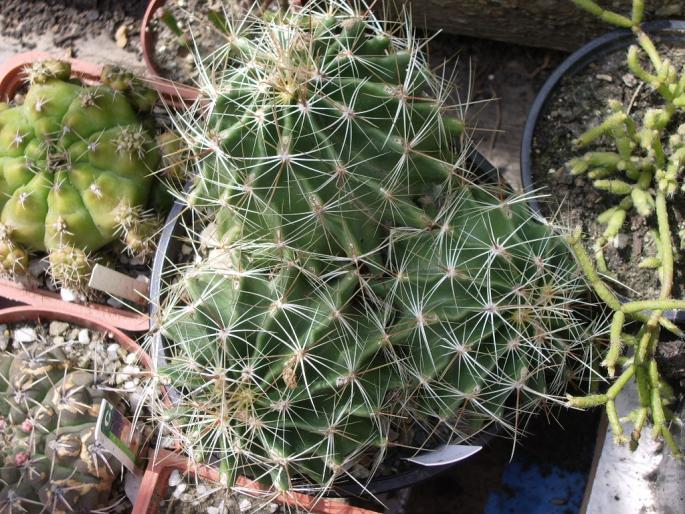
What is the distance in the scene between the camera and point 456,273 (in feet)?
4.10

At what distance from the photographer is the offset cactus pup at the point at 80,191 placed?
161 centimetres

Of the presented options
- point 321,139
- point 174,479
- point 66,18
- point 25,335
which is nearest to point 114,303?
point 25,335

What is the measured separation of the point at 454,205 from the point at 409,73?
0.26 m

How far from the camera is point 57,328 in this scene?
1.73 m

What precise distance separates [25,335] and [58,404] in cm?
28

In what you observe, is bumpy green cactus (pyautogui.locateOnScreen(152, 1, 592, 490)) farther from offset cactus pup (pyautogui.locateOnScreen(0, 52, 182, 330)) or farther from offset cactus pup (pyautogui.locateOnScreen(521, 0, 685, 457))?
offset cactus pup (pyautogui.locateOnScreen(0, 52, 182, 330))

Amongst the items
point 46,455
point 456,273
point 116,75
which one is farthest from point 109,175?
point 456,273

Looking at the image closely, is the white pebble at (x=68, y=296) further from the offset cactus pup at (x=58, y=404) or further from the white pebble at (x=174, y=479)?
the white pebble at (x=174, y=479)

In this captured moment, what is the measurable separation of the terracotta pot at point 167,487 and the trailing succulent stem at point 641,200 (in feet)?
1.90

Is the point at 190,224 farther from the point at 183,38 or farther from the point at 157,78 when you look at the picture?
the point at 183,38

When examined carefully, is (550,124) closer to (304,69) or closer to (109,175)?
(304,69)

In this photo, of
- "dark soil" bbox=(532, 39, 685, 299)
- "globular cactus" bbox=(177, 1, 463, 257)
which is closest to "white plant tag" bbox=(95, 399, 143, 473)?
"globular cactus" bbox=(177, 1, 463, 257)

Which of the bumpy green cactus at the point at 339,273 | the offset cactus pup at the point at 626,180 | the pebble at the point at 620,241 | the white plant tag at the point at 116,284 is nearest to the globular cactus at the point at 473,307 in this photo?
the bumpy green cactus at the point at 339,273

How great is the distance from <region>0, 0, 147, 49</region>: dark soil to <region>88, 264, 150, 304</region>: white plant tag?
92cm
